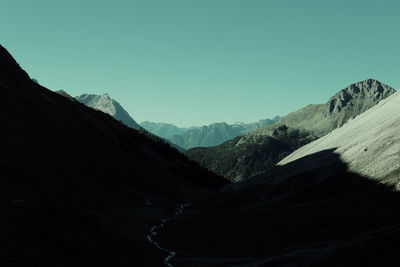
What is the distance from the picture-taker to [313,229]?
52375mm

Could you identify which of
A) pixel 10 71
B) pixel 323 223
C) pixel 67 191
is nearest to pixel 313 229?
pixel 323 223

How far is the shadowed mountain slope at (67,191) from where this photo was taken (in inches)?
1369

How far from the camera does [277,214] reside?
234ft

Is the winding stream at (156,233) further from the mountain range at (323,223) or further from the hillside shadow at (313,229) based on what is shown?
the mountain range at (323,223)

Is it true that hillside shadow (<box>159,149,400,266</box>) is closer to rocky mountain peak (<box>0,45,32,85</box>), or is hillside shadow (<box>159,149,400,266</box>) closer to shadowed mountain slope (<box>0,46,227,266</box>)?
shadowed mountain slope (<box>0,46,227,266</box>)

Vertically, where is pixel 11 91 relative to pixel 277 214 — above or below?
above

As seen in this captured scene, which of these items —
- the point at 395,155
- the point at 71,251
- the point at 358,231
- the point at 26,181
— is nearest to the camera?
the point at 71,251

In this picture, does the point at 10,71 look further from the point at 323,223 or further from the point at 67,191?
the point at 323,223

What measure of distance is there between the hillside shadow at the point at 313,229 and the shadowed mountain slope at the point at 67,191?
10.0m

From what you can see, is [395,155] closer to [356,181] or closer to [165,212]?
[356,181]

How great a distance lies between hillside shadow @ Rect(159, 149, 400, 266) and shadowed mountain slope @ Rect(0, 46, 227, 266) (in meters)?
10.0

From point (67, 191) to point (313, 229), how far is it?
67.7 metres

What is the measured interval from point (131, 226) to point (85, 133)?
100651 mm

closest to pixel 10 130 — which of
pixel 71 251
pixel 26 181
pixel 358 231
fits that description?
pixel 26 181
